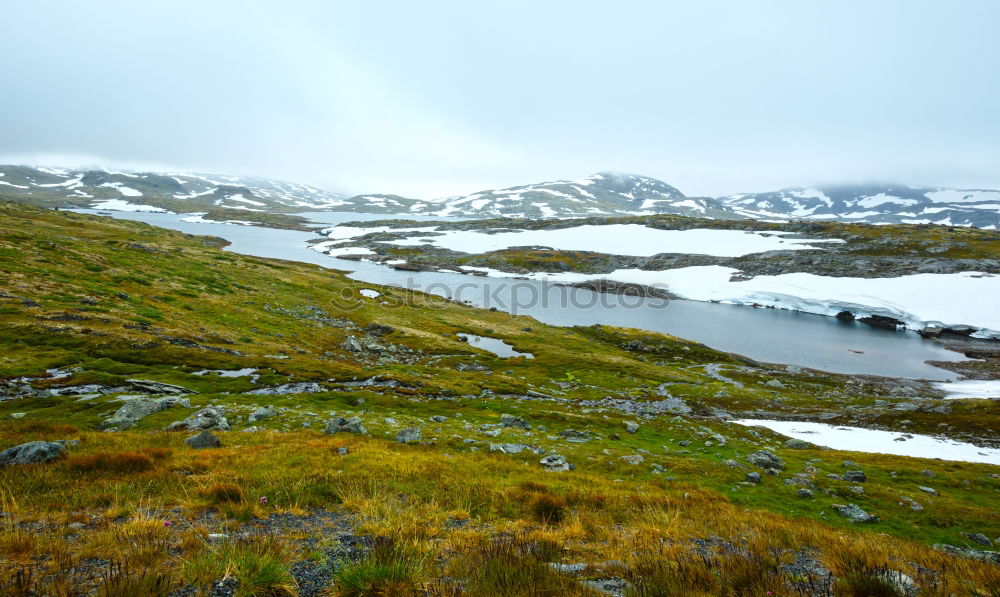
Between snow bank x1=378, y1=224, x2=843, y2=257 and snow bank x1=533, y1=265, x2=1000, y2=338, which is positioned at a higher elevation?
snow bank x1=378, y1=224, x2=843, y2=257

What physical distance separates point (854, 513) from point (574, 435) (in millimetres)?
11577

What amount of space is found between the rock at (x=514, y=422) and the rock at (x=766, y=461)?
11.2m

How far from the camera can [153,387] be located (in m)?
21.5

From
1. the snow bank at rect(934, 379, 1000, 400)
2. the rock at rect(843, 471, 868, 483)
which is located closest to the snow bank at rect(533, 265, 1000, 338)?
the snow bank at rect(934, 379, 1000, 400)

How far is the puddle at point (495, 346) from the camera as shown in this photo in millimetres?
48931

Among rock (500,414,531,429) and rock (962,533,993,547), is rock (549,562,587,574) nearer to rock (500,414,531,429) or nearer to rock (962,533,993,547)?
rock (962,533,993,547)

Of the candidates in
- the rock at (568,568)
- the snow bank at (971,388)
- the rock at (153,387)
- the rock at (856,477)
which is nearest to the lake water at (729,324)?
the snow bank at (971,388)

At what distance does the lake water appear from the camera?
57.9 m

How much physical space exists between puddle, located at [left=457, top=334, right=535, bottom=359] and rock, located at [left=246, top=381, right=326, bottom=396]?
964 inches

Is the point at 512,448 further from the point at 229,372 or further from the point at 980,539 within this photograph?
the point at 229,372

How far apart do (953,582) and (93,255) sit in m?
70.4

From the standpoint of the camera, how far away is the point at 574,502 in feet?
34.2

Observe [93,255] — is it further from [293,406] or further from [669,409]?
[669,409]

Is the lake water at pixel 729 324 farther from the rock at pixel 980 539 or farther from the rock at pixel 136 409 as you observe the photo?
the rock at pixel 136 409
